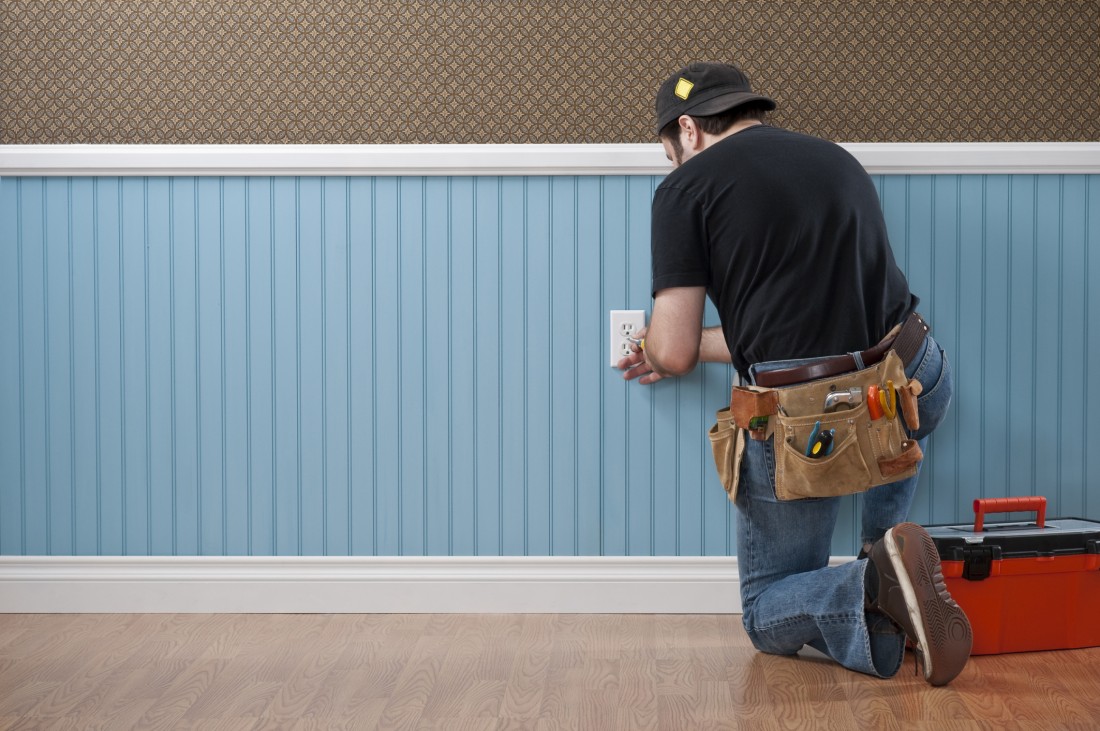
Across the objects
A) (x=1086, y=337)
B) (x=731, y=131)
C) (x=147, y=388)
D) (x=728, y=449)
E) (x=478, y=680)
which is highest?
(x=731, y=131)

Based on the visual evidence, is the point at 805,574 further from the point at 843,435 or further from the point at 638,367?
the point at 638,367

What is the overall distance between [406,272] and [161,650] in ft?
3.26

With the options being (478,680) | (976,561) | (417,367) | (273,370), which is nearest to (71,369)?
(273,370)

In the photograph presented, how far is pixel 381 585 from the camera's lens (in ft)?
7.41

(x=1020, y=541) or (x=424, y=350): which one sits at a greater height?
(x=424, y=350)

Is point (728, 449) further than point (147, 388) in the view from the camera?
No

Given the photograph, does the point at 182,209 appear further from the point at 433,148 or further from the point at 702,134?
the point at 702,134

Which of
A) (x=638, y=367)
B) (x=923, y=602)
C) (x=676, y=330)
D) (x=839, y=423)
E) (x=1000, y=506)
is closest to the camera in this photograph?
(x=923, y=602)

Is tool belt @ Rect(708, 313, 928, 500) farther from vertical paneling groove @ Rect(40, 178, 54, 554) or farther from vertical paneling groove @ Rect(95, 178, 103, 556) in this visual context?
vertical paneling groove @ Rect(40, 178, 54, 554)

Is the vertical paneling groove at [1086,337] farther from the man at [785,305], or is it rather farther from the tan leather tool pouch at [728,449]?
the tan leather tool pouch at [728,449]

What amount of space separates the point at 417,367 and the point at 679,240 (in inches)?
30.8

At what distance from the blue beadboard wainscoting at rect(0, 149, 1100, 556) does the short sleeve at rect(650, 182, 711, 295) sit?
438 millimetres

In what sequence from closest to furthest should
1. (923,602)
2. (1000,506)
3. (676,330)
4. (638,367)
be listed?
(923,602)
(676,330)
(1000,506)
(638,367)

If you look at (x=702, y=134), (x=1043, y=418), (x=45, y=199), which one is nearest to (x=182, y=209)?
(x=45, y=199)
